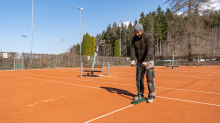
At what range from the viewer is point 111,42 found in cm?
7850

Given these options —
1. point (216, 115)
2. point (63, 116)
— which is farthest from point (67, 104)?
point (216, 115)

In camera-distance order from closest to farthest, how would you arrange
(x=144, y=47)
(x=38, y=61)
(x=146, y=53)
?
1. (x=146, y=53)
2. (x=144, y=47)
3. (x=38, y=61)

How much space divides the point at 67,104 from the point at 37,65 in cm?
2170

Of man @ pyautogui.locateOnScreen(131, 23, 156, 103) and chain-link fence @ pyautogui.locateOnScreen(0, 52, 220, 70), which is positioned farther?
chain-link fence @ pyautogui.locateOnScreen(0, 52, 220, 70)

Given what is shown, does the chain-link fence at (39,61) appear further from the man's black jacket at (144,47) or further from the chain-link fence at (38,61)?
the man's black jacket at (144,47)

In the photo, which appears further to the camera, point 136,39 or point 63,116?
point 136,39

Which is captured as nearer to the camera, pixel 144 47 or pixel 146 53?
pixel 146 53

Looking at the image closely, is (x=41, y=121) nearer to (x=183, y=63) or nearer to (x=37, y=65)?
(x=37, y=65)

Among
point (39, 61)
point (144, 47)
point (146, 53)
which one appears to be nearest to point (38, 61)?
point (39, 61)

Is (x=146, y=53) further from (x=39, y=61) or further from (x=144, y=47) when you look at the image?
(x=39, y=61)

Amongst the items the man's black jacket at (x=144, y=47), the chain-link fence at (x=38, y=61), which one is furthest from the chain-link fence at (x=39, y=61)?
the man's black jacket at (x=144, y=47)

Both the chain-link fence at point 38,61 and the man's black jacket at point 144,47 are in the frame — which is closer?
the man's black jacket at point 144,47

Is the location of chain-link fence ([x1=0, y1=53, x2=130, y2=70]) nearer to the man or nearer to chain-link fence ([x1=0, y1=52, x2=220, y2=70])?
chain-link fence ([x1=0, y1=52, x2=220, y2=70])

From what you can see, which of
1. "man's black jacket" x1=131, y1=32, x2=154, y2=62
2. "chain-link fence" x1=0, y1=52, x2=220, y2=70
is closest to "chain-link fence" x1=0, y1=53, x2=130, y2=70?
"chain-link fence" x1=0, y1=52, x2=220, y2=70
